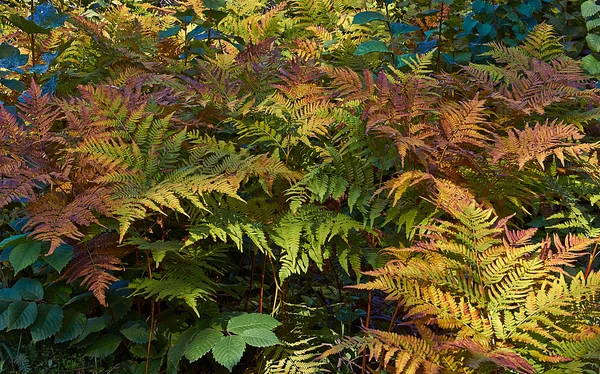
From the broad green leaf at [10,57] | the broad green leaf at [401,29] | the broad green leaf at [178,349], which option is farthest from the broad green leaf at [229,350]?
the broad green leaf at [401,29]

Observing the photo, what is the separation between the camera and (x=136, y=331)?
225 cm

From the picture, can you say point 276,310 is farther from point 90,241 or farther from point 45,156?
point 45,156

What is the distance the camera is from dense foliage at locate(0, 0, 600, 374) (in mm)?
1847

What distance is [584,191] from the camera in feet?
7.46

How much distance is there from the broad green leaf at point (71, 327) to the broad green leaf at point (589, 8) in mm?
A: 3076

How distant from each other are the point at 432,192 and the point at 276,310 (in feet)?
2.55

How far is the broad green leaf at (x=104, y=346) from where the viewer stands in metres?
2.26

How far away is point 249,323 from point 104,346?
567mm

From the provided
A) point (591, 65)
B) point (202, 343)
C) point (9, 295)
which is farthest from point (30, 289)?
point (591, 65)

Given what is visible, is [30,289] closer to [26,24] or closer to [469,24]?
[26,24]

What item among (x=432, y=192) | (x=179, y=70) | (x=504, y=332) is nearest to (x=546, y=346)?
(x=504, y=332)

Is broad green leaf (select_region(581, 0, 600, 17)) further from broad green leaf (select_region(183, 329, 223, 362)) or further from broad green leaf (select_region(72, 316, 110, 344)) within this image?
broad green leaf (select_region(72, 316, 110, 344))

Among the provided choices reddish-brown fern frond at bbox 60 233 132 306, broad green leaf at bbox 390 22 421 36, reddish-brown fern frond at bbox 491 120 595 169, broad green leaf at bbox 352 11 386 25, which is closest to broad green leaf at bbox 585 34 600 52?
broad green leaf at bbox 390 22 421 36

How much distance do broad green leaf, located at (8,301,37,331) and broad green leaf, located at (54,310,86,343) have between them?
4.3 inches
